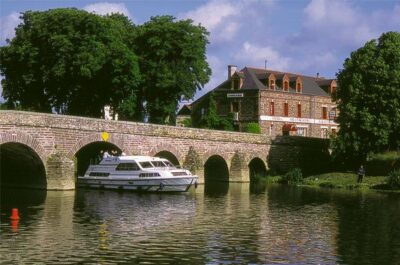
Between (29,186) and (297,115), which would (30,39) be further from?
(297,115)

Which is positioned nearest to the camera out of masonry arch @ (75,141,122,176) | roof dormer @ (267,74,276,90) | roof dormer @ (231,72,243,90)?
masonry arch @ (75,141,122,176)

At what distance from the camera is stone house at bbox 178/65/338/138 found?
80875mm

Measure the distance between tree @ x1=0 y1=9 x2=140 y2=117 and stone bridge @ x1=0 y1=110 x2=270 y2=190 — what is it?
710 centimetres

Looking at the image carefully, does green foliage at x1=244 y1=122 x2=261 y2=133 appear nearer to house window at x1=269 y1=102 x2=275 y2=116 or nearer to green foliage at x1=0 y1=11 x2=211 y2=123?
house window at x1=269 y1=102 x2=275 y2=116

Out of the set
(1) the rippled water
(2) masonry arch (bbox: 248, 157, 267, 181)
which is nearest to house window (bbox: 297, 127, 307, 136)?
(2) masonry arch (bbox: 248, 157, 267, 181)

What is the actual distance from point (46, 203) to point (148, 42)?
3307cm

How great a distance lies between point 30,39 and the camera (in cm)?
6034

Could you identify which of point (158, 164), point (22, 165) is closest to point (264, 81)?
point (158, 164)

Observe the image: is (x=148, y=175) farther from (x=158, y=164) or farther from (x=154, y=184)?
(x=158, y=164)

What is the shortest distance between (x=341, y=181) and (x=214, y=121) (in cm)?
2480

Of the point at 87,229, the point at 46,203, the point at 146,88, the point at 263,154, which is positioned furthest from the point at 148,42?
the point at 87,229

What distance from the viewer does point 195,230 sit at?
26500 millimetres

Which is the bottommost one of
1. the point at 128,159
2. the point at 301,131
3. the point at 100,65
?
the point at 128,159

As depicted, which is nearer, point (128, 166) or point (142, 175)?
point (142, 175)
